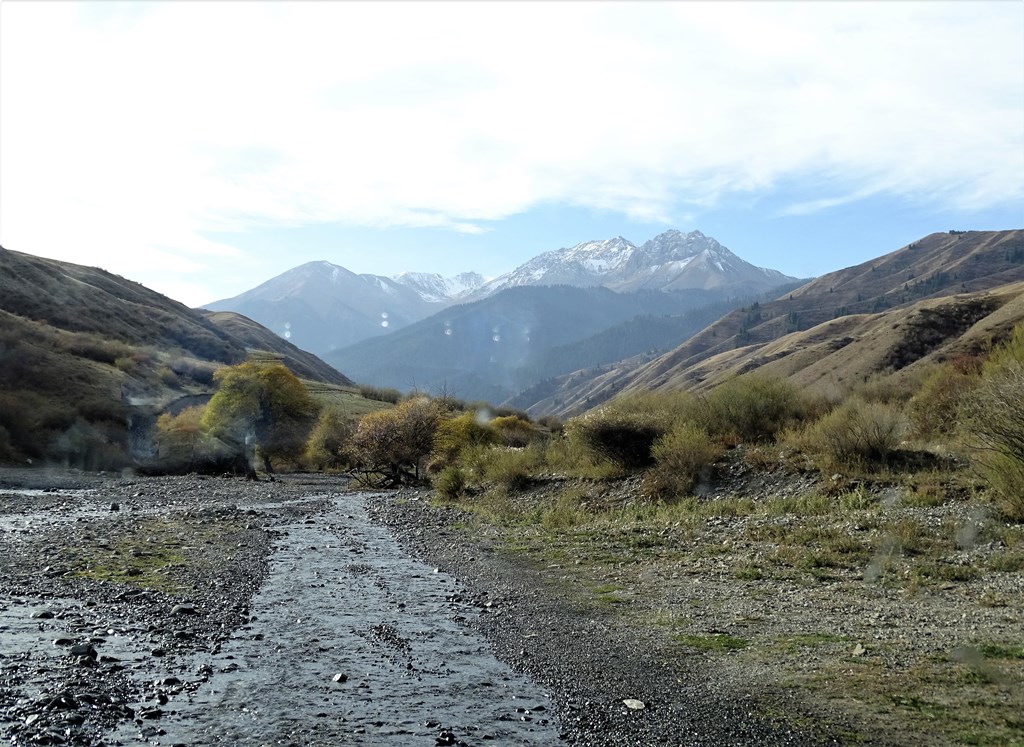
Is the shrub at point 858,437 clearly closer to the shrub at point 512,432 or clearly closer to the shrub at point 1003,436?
the shrub at point 1003,436

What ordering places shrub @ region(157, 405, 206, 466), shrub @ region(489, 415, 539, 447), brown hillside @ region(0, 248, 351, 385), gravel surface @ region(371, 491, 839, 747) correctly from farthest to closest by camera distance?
brown hillside @ region(0, 248, 351, 385), shrub @ region(157, 405, 206, 466), shrub @ region(489, 415, 539, 447), gravel surface @ region(371, 491, 839, 747)

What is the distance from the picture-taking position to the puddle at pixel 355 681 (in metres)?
8.51

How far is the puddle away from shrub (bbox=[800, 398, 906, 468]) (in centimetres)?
1420

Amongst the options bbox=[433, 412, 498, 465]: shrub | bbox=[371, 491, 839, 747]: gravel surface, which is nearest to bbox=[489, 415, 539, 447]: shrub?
bbox=[433, 412, 498, 465]: shrub

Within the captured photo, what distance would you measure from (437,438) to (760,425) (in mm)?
24853

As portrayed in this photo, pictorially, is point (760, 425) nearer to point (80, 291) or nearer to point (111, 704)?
point (111, 704)

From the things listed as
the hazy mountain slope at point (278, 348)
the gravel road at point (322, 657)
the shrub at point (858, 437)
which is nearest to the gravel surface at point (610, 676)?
the gravel road at point (322, 657)

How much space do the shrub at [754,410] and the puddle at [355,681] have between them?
18.2 meters

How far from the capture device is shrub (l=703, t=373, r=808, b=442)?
31047mm

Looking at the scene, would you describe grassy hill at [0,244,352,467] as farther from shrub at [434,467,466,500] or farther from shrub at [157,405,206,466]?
shrub at [434,467,466,500]

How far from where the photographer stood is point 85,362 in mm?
70688

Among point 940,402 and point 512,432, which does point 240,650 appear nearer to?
point 940,402

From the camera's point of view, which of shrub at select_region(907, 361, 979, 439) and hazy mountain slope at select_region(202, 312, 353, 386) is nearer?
shrub at select_region(907, 361, 979, 439)

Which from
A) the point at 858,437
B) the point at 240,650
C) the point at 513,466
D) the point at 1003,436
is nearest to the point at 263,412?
the point at 513,466
